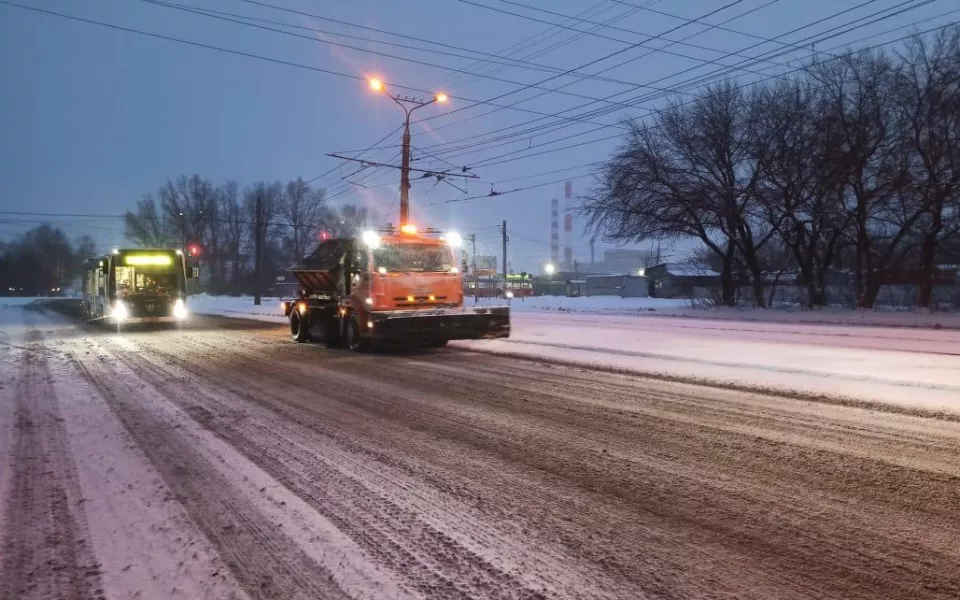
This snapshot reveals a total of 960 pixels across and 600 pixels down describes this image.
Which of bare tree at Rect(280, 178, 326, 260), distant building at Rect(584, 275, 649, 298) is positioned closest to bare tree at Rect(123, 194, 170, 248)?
bare tree at Rect(280, 178, 326, 260)

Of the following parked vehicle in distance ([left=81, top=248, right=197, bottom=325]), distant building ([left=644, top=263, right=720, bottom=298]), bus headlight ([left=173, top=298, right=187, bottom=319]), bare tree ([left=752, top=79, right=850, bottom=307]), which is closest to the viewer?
parked vehicle in distance ([left=81, top=248, right=197, bottom=325])

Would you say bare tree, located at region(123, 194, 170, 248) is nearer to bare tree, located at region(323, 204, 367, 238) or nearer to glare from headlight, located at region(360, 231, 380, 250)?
bare tree, located at region(323, 204, 367, 238)

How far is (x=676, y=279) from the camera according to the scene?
78.3 metres

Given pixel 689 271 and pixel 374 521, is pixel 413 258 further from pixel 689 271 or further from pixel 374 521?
pixel 689 271

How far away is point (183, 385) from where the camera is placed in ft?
34.8

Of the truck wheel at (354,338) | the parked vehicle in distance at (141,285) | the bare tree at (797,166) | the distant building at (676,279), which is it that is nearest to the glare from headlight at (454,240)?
the truck wheel at (354,338)

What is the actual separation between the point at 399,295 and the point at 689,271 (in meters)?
73.1

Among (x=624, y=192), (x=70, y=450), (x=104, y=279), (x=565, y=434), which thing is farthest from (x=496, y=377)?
(x=624, y=192)

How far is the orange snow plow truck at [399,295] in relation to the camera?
49.6ft

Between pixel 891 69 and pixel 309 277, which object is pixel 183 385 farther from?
pixel 891 69

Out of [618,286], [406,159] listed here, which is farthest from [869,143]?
[618,286]

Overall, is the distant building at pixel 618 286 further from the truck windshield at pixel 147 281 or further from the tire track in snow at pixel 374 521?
the tire track in snow at pixel 374 521

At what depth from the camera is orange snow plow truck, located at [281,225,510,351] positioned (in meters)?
15.1

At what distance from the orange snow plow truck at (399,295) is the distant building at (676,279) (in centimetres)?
5882
